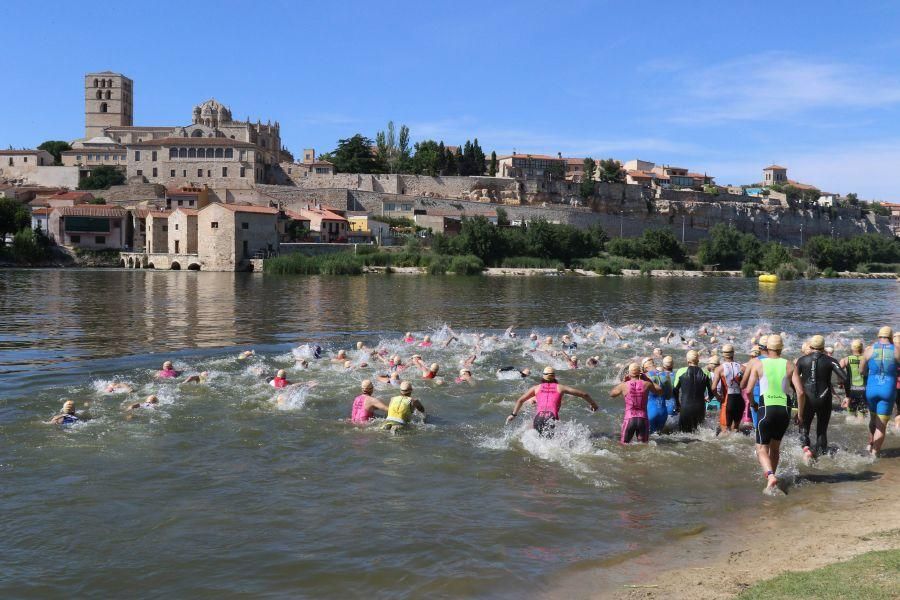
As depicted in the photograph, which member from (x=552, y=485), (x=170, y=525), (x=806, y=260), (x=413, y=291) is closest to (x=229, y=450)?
(x=170, y=525)

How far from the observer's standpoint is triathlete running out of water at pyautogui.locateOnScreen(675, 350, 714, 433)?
1157 centimetres

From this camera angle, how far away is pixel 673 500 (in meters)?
9.19

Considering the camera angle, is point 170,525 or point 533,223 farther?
point 533,223

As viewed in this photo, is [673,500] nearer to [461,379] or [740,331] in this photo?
[461,379]

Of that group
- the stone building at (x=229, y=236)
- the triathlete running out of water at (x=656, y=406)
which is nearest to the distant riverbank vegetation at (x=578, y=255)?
the stone building at (x=229, y=236)

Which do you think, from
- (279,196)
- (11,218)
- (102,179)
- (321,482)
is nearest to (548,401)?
(321,482)

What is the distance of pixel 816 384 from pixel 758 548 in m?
3.64

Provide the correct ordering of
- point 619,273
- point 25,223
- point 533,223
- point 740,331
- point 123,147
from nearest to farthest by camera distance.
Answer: point 740,331 < point 25,223 < point 619,273 < point 533,223 < point 123,147

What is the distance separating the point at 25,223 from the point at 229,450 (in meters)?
76.4

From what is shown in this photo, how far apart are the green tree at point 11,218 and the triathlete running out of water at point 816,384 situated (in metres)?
79.7

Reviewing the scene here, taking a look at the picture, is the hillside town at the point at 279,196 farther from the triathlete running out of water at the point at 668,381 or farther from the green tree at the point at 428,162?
the triathlete running out of water at the point at 668,381

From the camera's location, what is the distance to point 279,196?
319ft

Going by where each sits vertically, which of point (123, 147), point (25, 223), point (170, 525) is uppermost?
point (123, 147)

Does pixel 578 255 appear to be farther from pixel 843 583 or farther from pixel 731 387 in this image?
pixel 843 583
